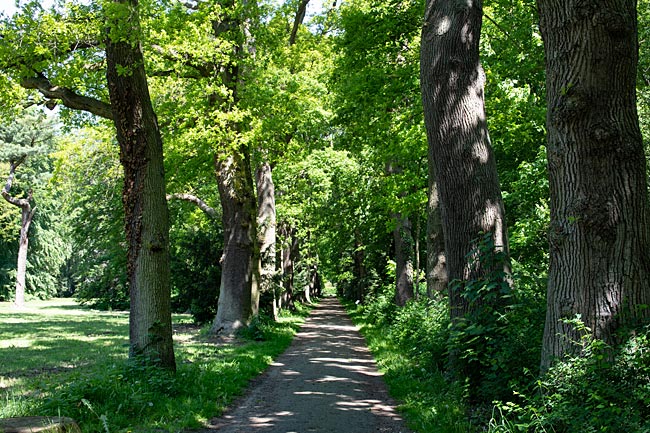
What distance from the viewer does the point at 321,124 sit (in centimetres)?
2367

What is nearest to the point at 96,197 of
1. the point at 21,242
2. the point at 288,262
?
the point at 288,262

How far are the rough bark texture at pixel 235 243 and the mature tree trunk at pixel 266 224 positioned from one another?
14.0 ft

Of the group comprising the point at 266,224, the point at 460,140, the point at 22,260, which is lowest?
the point at 22,260

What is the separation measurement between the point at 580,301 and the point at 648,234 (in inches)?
34.1

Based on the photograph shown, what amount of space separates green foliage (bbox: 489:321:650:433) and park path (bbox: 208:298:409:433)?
249 cm

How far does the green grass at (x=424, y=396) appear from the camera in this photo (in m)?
6.91

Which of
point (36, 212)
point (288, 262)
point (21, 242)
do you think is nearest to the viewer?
point (288, 262)

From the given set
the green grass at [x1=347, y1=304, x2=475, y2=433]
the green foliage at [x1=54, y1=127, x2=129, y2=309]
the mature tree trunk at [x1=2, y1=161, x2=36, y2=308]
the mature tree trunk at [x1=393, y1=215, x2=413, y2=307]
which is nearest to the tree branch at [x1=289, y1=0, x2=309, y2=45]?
the green foliage at [x1=54, y1=127, x2=129, y2=309]

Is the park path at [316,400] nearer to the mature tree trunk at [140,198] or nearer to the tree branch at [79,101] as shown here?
the mature tree trunk at [140,198]

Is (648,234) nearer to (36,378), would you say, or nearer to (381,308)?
(36,378)

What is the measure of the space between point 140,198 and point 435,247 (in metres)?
8.61

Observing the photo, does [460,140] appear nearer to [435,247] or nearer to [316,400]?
[316,400]

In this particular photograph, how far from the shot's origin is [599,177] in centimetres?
529

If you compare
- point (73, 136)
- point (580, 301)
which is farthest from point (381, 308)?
point (580, 301)
